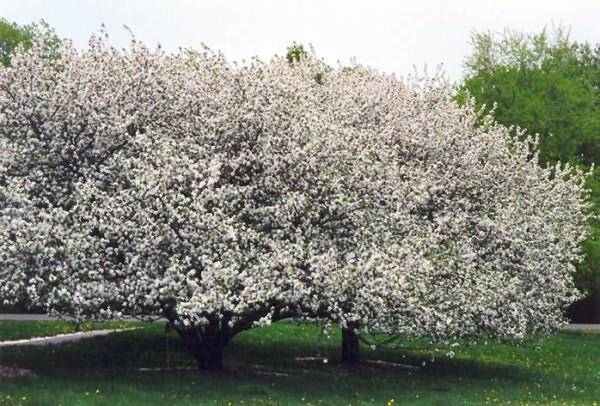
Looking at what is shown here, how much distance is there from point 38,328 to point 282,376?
12.9 m

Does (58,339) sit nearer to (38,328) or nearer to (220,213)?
(38,328)

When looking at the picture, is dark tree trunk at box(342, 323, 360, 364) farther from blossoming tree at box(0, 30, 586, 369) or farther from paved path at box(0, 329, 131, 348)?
paved path at box(0, 329, 131, 348)

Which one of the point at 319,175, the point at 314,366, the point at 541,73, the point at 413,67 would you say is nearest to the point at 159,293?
the point at 319,175

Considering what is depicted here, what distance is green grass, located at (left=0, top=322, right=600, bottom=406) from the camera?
2033 cm

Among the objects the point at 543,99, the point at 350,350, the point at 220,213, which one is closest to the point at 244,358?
the point at 350,350

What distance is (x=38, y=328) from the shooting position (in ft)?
111

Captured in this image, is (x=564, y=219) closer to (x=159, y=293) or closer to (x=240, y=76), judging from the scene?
(x=240, y=76)

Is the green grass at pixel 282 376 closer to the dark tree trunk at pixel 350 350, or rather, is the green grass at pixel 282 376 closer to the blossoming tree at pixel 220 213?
the dark tree trunk at pixel 350 350

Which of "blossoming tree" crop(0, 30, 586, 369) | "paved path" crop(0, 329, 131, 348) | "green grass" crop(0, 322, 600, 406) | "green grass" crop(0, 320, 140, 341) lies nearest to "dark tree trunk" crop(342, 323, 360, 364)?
"green grass" crop(0, 322, 600, 406)

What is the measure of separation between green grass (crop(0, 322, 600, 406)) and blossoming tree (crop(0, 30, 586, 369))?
1.50 m

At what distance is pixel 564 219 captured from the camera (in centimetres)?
2970

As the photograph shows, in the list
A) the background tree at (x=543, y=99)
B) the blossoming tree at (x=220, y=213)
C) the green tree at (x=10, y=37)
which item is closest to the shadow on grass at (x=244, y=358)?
the blossoming tree at (x=220, y=213)

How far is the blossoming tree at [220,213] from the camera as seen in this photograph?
20.8 m

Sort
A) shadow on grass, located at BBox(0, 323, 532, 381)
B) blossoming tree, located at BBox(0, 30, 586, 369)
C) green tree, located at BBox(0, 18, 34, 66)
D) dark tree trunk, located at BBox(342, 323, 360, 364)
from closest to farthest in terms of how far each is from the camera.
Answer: blossoming tree, located at BBox(0, 30, 586, 369)
shadow on grass, located at BBox(0, 323, 532, 381)
dark tree trunk, located at BBox(342, 323, 360, 364)
green tree, located at BBox(0, 18, 34, 66)
